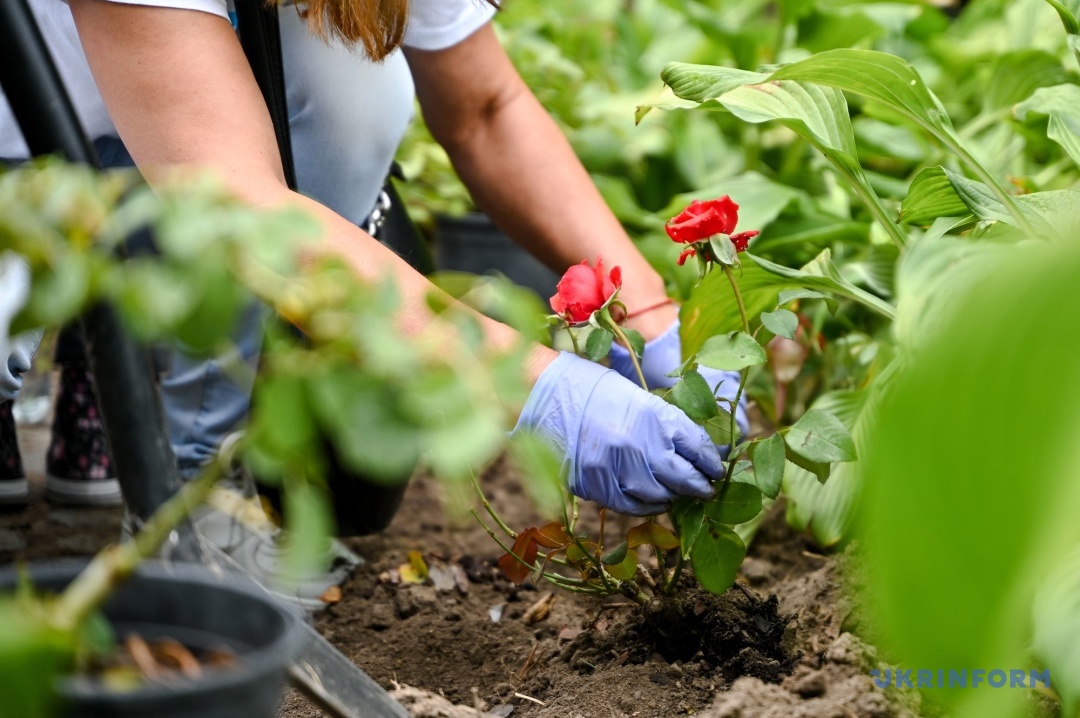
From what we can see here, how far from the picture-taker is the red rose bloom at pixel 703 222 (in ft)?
2.96

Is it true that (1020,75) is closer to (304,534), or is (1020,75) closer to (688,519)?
(688,519)

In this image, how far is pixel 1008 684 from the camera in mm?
560

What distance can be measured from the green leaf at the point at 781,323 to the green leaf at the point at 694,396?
0.25 ft

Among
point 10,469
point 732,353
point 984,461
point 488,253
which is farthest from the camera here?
point 488,253

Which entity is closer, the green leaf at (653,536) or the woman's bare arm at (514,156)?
the green leaf at (653,536)

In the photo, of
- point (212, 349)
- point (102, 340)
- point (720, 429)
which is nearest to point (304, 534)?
point (212, 349)

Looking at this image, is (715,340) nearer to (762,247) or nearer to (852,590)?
(852,590)

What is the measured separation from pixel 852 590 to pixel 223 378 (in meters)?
1.02

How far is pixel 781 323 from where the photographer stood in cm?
90

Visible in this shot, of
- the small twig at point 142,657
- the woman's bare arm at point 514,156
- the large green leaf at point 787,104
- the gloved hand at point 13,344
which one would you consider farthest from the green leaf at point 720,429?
the gloved hand at point 13,344

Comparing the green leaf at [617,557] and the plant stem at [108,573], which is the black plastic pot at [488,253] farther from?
the plant stem at [108,573]

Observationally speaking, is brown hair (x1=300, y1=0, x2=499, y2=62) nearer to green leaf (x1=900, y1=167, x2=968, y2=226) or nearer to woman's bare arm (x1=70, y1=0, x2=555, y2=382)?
woman's bare arm (x1=70, y1=0, x2=555, y2=382)

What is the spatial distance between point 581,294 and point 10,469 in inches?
47.2

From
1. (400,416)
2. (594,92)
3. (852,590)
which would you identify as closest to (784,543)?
(852,590)
